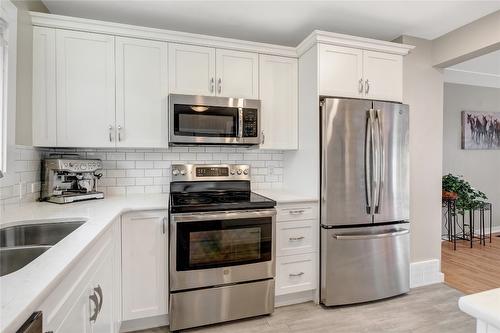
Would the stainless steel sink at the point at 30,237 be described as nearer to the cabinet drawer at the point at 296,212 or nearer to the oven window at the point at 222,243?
the oven window at the point at 222,243

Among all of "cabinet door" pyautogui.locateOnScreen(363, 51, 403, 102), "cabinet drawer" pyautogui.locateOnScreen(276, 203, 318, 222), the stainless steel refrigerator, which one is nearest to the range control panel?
"cabinet drawer" pyautogui.locateOnScreen(276, 203, 318, 222)

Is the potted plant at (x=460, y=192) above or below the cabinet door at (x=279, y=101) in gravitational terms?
below

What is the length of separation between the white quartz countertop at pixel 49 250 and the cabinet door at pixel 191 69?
1009 mm

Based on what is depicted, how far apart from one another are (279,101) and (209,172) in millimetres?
985

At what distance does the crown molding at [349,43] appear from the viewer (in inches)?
97.4

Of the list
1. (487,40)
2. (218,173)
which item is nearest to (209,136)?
(218,173)

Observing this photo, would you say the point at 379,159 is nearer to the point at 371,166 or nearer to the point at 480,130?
the point at 371,166

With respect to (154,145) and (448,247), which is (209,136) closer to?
(154,145)

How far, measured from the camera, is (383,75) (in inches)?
107

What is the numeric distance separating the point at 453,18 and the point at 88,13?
325 centimetres

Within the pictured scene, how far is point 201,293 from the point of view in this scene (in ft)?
7.02

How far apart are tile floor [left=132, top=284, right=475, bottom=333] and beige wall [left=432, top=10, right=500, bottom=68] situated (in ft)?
7.70

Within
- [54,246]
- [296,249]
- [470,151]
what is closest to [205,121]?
[296,249]

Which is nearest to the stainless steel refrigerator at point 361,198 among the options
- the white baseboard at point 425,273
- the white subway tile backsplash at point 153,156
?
the white baseboard at point 425,273
